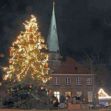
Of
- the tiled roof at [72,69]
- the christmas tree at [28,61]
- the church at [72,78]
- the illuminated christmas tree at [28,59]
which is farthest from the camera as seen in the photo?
the tiled roof at [72,69]

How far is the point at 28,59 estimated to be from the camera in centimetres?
4244

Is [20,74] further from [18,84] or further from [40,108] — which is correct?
[40,108]

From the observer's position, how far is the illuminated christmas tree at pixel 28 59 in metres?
42.3

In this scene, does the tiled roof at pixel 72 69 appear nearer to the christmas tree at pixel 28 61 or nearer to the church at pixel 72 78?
the church at pixel 72 78

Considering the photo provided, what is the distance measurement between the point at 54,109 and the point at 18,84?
3.83 meters

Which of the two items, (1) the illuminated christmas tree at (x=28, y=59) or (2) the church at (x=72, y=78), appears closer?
(1) the illuminated christmas tree at (x=28, y=59)

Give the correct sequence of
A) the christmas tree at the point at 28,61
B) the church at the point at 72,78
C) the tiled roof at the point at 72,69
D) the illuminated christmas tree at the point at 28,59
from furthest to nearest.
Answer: the tiled roof at the point at 72,69
the church at the point at 72,78
the illuminated christmas tree at the point at 28,59
the christmas tree at the point at 28,61

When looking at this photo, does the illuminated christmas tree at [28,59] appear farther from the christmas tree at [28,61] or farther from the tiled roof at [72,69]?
the tiled roof at [72,69]

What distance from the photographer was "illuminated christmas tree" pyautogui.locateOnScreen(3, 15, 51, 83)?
42.3 metres

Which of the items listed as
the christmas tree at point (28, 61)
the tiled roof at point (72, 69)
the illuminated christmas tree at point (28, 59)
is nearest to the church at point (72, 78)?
the tiled roof at point (72, 69)

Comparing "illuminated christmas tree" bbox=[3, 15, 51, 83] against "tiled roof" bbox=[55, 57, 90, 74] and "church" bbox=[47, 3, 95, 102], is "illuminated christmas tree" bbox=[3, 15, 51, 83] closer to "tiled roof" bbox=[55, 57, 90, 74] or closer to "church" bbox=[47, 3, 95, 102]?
"church" bbox=[47, 3, 95, 102]

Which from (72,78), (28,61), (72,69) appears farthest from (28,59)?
(72,69)

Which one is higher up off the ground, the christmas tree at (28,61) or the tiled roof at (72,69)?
the tiled roof at (72,69)

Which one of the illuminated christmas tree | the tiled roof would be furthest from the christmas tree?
the tiled roof
